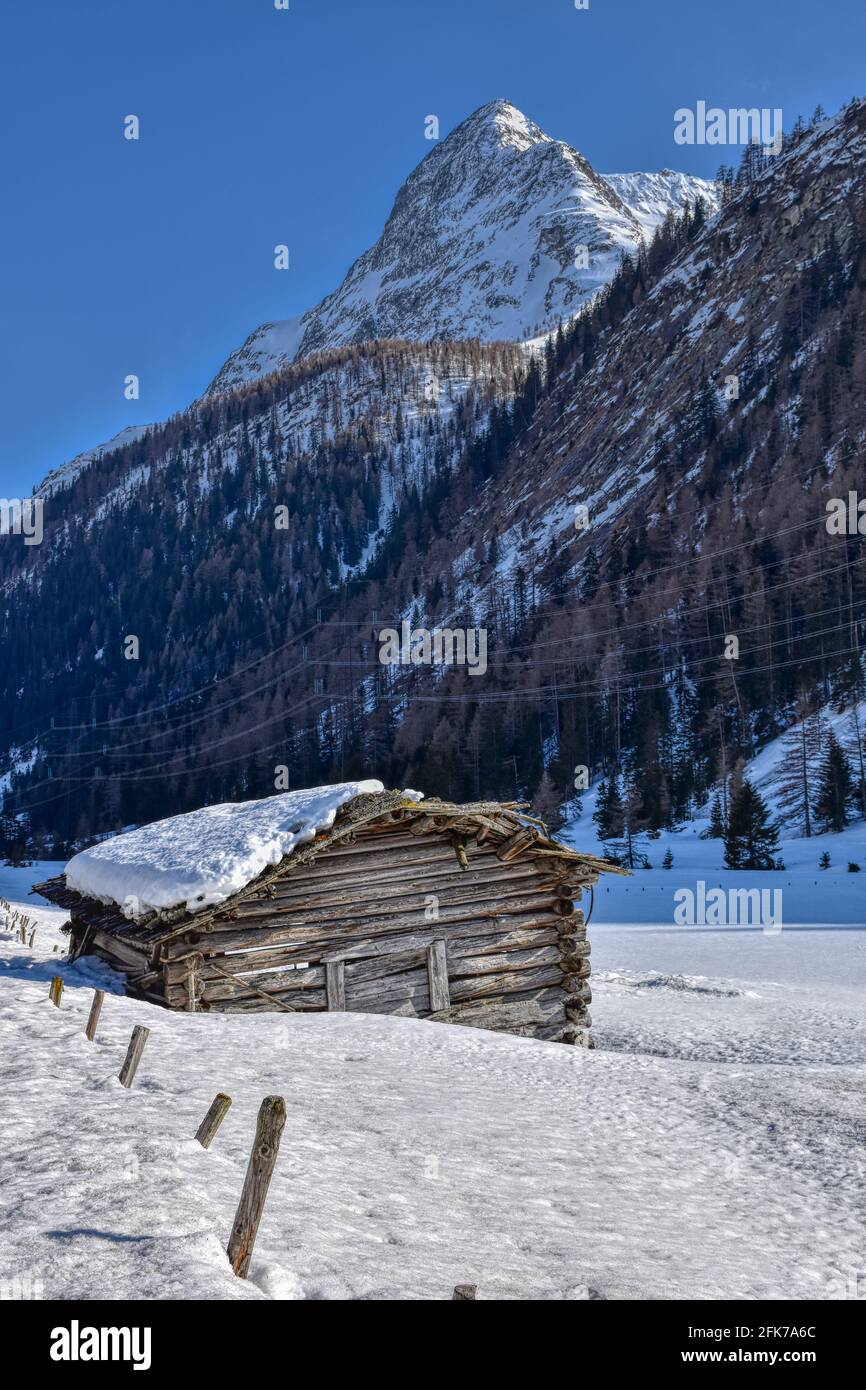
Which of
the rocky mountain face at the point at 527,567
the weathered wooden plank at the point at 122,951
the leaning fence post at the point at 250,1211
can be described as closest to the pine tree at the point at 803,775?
the rocky mountain face at the point at 527,567

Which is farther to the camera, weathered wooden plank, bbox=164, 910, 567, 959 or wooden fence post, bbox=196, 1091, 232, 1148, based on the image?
weathered wooden plank, bbox=164, 910, 567, 959

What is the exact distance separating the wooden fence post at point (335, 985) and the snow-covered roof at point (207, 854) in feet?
7.15

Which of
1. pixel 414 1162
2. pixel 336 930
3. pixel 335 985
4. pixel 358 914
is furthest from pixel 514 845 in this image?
pixel 414 1162

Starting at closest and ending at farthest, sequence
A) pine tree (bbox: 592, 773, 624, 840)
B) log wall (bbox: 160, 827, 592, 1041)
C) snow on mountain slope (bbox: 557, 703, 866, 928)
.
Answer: log wall (bbox: 160, 827, 592, 1041) → snow on mountain slope (bbox: 557, 703, 866, 928) → pine tree (bbox: 592, 773, 624, 840)

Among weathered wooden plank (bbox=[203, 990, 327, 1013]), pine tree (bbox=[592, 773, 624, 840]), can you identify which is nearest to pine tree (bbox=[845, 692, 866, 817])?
pine tree (bbox=[592, 773, 624, 840])

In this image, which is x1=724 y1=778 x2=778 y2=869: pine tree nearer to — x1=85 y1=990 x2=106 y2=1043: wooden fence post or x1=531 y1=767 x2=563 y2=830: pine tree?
x1=531 y1=767 x2=563 y2=830: pine tree

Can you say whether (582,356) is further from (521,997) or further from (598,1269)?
(598,1269)

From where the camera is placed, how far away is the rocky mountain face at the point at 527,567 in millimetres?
77438

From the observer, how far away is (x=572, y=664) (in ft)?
299

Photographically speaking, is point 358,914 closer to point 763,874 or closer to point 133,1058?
point 133,1058

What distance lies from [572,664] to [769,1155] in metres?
80.9

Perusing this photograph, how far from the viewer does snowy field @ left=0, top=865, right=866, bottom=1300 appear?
627cm

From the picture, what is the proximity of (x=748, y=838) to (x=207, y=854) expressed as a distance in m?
35.2

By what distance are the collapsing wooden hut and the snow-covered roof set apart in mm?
35
